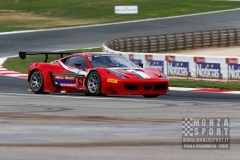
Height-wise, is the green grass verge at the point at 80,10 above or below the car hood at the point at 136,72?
below

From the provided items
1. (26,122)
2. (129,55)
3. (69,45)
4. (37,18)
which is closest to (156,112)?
(26,122)

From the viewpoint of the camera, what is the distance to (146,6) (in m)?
55.8

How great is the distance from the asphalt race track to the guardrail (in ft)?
36.3

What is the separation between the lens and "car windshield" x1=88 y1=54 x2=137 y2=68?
16500 mm

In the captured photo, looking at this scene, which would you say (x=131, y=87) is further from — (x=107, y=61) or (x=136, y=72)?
(x=107, y=61)

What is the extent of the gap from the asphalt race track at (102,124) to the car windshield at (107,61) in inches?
40.7

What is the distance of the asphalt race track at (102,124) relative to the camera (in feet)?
26.2

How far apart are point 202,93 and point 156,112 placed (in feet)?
16.1

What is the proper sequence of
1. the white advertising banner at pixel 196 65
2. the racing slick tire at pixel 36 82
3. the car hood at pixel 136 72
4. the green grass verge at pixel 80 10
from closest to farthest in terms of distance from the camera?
the car hood at pixel 136 72
the racing slick tire at pixel 36 82
the white advertising banner at pixel 196 65
the green grass verge at pixel 80 10

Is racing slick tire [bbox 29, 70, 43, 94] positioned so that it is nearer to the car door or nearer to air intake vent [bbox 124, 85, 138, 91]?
the car door

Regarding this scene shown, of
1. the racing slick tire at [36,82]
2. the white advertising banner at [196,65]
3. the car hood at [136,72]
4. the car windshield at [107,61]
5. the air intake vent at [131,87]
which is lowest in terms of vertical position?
the white advertising banner at [196,65]

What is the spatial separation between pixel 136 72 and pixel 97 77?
0.92m

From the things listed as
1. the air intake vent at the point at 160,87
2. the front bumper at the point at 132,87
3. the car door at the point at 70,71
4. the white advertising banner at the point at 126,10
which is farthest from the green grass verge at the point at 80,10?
the air intake vent at the point at 160,87

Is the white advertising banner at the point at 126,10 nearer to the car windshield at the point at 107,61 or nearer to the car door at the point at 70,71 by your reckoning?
the car door at the point at 70,71
